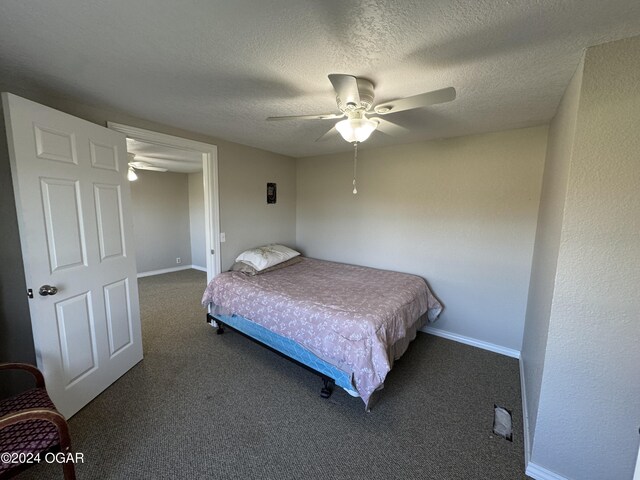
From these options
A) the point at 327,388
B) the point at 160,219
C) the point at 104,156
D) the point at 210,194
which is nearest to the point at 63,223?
the point at 104,156

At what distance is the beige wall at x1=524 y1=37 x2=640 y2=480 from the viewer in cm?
118

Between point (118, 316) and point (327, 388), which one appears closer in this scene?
point (327, 388)

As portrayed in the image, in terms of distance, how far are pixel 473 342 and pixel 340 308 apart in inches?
70.6

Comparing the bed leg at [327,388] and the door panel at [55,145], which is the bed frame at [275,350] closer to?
the bed leg at [327,388]

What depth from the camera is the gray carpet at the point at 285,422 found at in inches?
59.6

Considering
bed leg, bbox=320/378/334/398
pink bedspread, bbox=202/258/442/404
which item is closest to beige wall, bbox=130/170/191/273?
pink bedspread, bbox=202/258/442/404

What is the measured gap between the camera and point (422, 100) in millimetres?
1424

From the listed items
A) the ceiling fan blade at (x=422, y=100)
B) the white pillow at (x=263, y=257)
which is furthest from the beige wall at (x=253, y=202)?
the ceiling fan blade at (x=422, y=100)

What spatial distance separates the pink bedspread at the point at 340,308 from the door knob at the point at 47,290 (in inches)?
52.2

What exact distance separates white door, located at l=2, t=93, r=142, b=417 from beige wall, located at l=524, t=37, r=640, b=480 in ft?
9.68

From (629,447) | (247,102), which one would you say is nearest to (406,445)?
(629,447)

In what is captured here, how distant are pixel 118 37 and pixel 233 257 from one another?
7.90ft

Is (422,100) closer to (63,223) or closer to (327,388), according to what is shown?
(327,388)

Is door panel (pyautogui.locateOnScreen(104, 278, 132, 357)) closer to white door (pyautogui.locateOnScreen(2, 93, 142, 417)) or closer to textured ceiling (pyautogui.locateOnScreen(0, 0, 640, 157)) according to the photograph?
white door (pyautogui.locateOnScreen(2, 93, 142, 417))
